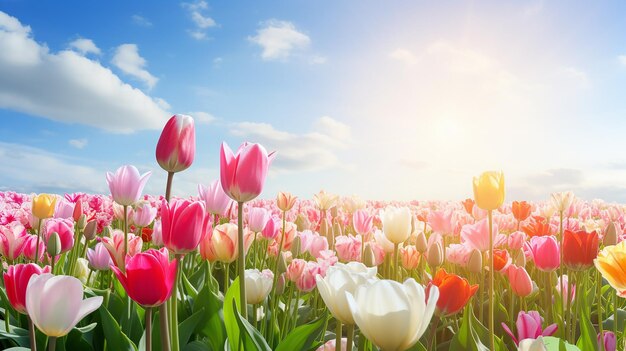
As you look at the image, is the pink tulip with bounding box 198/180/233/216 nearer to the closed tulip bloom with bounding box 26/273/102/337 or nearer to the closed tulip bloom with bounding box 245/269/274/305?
the closed tulip bloom with bounding box 245/269/274/305

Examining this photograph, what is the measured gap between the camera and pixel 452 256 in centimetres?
385

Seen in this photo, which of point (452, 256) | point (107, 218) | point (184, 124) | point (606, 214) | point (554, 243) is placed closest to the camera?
point (184, 124)

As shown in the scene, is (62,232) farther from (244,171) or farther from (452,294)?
(452,294)

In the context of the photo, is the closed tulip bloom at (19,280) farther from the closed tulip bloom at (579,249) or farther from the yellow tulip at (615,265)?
the closed tulip bloom at (579,249)

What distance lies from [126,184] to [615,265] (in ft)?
7.54

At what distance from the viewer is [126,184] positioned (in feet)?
8.61

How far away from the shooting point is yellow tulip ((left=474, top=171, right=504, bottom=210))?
249cm

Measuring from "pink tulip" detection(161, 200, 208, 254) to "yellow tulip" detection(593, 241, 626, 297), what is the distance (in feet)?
5.46

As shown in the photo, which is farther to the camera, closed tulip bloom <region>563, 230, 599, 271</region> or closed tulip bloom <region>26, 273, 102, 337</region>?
closed tulip bloom <region>563, 230, 599, 271</region>

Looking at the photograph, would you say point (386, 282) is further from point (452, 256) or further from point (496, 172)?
point (452, 256)

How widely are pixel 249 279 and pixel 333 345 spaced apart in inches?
23.9

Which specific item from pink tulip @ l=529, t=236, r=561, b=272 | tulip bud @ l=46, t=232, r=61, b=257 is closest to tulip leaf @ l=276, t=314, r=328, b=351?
tulip bud @ l=46, t=232, r=61, b=257

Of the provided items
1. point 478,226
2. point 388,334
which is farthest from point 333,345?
point 478,226

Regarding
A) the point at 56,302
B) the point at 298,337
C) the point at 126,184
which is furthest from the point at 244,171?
the point at 126,184
